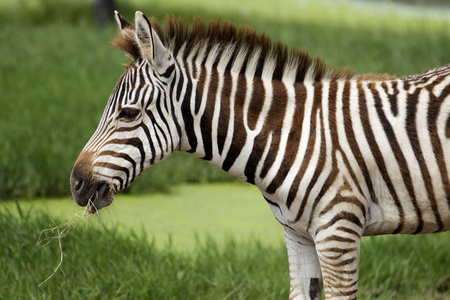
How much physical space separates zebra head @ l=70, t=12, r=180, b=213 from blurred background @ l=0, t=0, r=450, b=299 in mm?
462

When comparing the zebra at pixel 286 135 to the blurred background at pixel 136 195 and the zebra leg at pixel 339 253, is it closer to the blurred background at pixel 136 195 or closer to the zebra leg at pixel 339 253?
the zebra leg at pixel 339 253

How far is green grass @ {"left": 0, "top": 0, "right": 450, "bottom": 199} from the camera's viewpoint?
20.8 feet

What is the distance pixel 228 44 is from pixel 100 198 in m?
0.87

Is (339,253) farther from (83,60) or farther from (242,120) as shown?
(83,60)

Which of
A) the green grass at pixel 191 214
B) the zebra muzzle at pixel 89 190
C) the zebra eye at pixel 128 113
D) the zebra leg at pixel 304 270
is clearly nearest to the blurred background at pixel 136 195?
the green grass at pixel 191 214

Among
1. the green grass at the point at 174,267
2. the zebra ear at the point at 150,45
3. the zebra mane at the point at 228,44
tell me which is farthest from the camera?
the green grass at the point at 174,267

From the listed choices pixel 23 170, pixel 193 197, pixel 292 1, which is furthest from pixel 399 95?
pixel 292 1

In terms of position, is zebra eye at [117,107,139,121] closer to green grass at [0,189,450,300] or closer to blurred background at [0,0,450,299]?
blurred background at [0,0,450,299]

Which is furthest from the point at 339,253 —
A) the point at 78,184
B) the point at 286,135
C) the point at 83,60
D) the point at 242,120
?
the point at 83,60

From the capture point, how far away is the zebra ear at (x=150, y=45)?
2615 millimetres

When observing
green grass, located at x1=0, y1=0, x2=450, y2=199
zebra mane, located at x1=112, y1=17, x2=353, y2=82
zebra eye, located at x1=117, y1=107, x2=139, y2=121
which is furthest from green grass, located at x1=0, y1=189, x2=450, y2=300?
zebra mane, located at x1=112, y1=17, x2=353, y2=82

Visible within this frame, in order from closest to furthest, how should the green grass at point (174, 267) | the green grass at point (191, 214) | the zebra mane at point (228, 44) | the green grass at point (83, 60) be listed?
1. the zebra mane at point (228, 44)
2. the green grass at point (174, 267)
3. the green grass at point (191, 214)
4. the green grass at point (83, 60)

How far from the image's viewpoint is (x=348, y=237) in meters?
2.69

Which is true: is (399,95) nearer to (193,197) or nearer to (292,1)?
(193,197)
